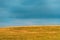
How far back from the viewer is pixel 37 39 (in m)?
15.4

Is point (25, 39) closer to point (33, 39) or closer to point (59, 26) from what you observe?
point (33, 39)

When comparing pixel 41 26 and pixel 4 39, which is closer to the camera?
pixel 4 39

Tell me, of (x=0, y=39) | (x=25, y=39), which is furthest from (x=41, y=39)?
(x=0, y=39)

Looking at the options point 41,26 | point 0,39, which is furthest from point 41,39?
point 41,26

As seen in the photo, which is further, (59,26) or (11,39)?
(59,26)

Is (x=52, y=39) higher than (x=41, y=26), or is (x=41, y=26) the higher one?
(x=41, y=26)

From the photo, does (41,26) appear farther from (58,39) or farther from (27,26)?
(58,39)

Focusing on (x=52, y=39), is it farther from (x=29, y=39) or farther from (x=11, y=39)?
(x=11, y=39)

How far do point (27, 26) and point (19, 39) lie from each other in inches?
497

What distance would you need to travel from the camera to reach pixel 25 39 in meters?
15.3

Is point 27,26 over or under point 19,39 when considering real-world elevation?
over

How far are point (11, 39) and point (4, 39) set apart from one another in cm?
71

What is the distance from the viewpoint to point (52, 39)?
50.2 ft

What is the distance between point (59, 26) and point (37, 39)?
12.7 metres
